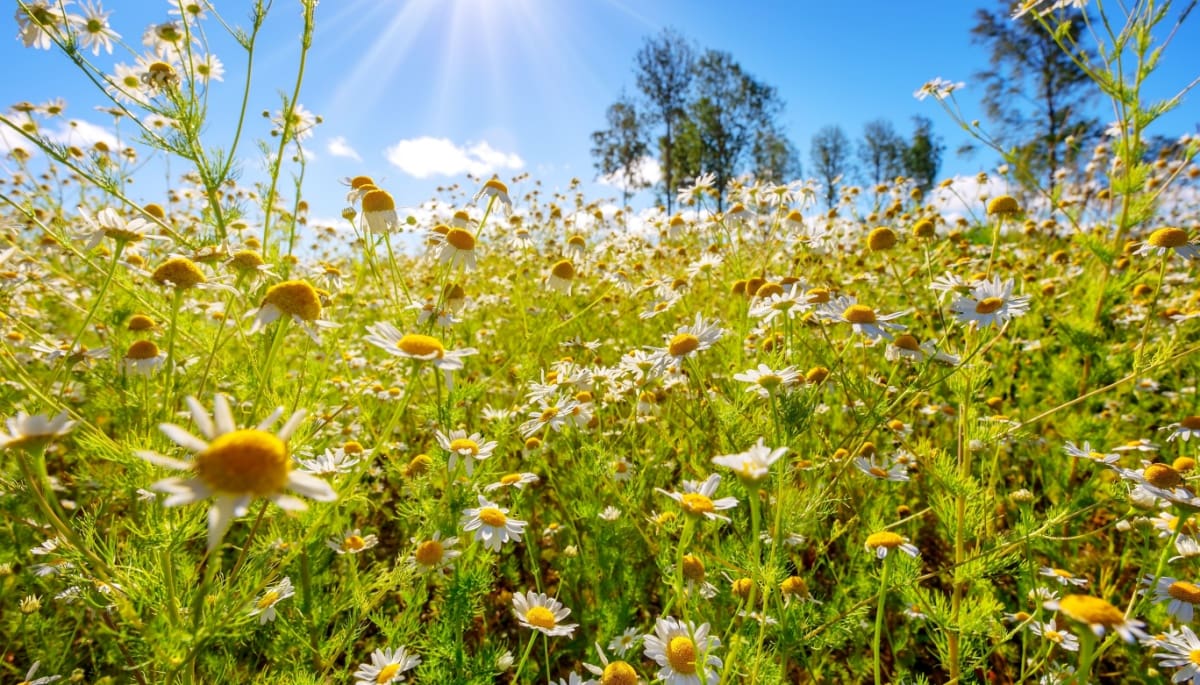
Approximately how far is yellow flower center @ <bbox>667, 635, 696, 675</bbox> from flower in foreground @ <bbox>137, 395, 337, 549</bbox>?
826mm

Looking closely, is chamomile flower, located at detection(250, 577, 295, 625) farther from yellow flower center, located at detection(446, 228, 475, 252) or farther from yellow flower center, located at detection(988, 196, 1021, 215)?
yellow flower center, located at detection(988, 196, 1021, 215)

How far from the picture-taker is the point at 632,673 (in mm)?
1197

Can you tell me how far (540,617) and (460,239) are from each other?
1130 mm

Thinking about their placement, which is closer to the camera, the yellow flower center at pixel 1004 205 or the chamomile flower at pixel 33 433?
the chamomile flower at pixel 33 433

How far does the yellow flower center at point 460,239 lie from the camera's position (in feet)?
5.86

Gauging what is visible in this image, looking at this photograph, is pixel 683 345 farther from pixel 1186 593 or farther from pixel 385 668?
pixel 1186 593

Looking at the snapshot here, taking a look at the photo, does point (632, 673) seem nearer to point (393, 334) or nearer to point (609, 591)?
point (609, 591)

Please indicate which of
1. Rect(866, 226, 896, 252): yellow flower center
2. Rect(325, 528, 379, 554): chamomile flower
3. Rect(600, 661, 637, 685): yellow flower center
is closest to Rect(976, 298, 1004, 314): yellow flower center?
Rect(866, 226, 896, 252): yellow flower center

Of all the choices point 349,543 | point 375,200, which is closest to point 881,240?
point 375,200

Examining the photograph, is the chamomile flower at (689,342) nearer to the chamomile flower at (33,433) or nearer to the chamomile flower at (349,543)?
the chamomile flower at (349,543)

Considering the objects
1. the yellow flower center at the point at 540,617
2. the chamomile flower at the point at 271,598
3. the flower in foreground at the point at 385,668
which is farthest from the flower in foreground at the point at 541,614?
the chamomile flower at the point at 271,598

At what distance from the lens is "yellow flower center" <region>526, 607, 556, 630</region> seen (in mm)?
1373

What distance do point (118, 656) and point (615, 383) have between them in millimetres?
1886

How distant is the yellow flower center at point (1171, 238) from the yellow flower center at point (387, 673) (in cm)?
260
